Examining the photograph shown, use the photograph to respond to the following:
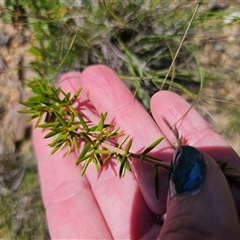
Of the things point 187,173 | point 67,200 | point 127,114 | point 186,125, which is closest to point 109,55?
point 127,114

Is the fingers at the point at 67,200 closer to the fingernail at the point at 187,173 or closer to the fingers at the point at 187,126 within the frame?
the fingers at the point at 187,126

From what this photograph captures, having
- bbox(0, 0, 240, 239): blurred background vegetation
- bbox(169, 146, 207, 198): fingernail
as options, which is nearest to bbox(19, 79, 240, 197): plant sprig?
bbox(169, 146, 207, 198): fingernail

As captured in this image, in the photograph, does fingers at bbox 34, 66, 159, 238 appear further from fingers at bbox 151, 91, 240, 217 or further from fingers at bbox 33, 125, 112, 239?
fingers at bbox 151, 91, 240, 217

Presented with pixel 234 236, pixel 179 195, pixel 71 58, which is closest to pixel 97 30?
pixel 71 58

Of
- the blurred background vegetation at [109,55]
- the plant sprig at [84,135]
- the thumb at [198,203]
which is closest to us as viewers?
the thumb at [198,203]

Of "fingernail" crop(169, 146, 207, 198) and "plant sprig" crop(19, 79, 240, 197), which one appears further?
"plant sprig" crop(19, 79, 240, 197)

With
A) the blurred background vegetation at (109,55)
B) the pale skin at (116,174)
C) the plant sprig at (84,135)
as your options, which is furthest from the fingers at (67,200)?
the blurred background vegetation at (109,55)

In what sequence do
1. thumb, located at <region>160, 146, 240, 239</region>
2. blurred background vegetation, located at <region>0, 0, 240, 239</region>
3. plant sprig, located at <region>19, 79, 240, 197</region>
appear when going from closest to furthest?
thumb, located at <region>160, 146, 240, 239</region> → plant sprig, located at <region>19, 79, 240, 197</region> → blurred background vegetation, located at <region>0, 0, 240, 239</region>
